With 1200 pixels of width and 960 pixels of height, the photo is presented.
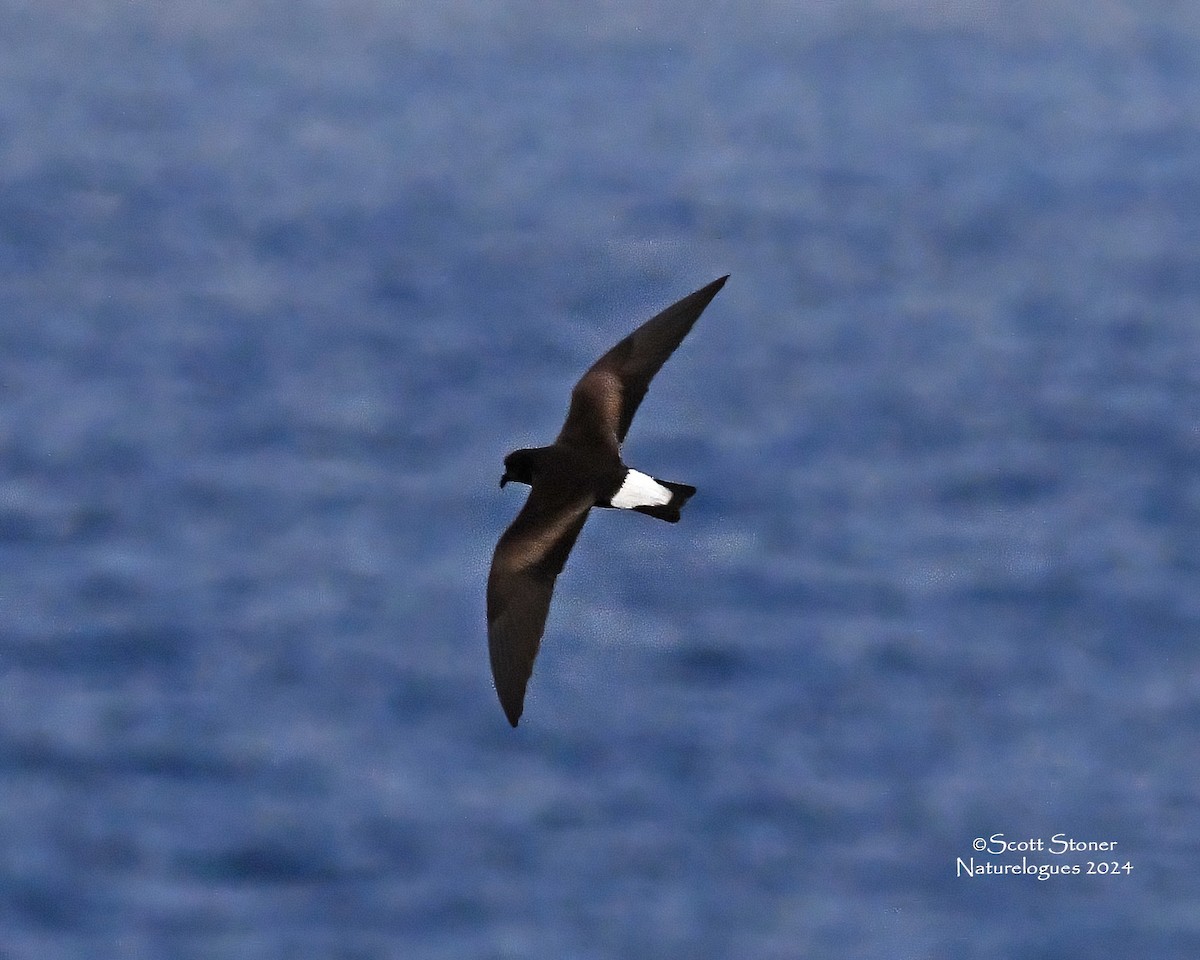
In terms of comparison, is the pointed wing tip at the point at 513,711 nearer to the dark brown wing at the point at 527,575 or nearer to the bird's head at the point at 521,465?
the dark brown wing at the point at 527,575

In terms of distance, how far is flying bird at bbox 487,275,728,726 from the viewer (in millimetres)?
11414

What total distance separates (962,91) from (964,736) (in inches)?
501

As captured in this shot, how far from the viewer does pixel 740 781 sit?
3416 centimetres

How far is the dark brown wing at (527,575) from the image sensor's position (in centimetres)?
1132

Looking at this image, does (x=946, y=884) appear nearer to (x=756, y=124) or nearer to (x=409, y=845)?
(x=409, y=845)

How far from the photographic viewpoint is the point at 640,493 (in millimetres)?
11789

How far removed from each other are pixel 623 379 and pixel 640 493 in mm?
1403

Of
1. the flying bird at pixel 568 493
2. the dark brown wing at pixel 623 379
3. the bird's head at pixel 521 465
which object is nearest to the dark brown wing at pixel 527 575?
the flying bird at pixel 568 493

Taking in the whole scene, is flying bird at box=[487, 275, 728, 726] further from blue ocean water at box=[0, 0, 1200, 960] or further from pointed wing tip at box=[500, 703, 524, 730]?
blue ocean water at box=[0, 0, 1200, 960]

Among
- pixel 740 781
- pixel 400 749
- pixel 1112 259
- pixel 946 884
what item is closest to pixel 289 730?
pixel 400 749

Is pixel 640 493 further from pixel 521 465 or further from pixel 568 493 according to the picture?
pixel 521 465

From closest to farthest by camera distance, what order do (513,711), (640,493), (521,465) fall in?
(513,711)
(640,493)
(521,465)

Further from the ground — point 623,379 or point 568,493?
point 623,379

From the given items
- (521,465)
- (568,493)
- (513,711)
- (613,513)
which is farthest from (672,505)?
(613,513)
